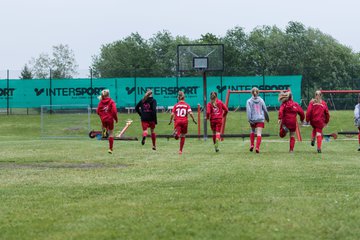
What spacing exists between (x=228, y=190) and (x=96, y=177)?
3.09 metres

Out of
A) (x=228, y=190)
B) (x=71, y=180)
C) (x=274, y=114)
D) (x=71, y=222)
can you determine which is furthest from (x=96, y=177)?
(x=274, y=114)

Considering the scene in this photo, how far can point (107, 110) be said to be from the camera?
19.9 metres

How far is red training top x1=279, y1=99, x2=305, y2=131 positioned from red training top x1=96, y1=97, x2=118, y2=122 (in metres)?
4.85

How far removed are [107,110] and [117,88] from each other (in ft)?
86.6

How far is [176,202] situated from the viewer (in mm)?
8602

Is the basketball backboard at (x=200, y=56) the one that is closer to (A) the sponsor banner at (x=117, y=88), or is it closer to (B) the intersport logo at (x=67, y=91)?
(A) the sponsor banner at (x=117, y=88)

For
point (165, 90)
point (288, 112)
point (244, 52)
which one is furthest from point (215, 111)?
point (244, 52)

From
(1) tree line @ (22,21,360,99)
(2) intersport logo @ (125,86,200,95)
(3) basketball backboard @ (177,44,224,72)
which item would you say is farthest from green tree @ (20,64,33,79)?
(3) basketball backboard @ (177,44,224,72)

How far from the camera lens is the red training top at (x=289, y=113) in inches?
751

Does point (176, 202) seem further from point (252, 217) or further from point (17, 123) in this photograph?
point (17, 123)

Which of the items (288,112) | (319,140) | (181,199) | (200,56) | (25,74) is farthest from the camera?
(25,74)

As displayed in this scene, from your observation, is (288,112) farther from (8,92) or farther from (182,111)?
(8,92)

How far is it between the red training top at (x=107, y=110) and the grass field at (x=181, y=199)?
4335 mm

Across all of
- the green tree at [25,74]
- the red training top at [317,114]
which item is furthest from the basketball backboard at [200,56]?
the green tree at [25,74]
